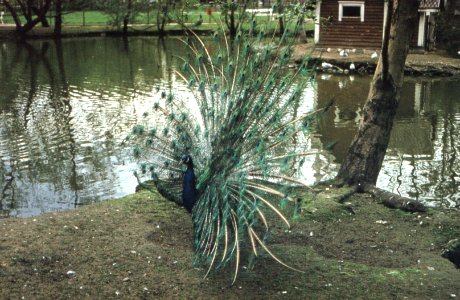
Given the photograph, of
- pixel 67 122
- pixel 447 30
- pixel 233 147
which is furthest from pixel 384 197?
pixel 447 30

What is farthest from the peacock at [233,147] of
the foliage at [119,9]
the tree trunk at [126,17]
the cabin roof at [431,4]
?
the tree trunk at [126,17]

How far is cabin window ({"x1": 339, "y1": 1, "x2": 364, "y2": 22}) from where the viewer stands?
30.8m

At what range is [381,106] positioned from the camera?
944 centimetres

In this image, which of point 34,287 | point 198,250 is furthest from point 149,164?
point 34,287

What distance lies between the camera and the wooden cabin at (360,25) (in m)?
30.2

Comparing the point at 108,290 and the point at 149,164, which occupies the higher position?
the point at 149,164

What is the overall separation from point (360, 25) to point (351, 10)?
1416mm

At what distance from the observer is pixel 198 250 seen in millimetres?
6297

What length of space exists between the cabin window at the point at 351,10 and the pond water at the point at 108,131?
6.72 meters

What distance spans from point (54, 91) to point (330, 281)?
54.6 feet

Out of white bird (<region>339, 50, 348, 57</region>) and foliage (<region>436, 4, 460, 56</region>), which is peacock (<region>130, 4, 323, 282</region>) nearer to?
white bird (<region>339, 50, 348, 57</region>)

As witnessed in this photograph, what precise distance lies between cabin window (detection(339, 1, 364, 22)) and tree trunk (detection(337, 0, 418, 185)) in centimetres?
2228

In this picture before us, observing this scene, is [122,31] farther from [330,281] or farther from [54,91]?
[330,281]

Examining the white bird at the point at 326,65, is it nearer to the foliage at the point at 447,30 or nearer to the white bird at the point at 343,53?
the white bird at the point at 343,53
